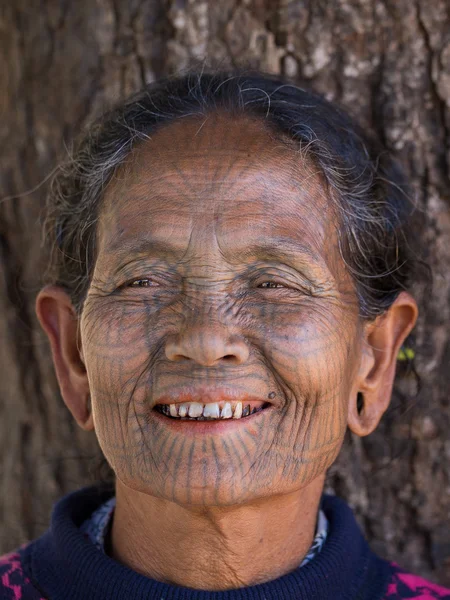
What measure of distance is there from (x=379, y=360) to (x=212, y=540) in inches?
31.7

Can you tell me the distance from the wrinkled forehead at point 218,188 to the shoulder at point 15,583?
110 centimetres

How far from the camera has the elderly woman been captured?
2301 millimetres

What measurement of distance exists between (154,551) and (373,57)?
6.42 feet

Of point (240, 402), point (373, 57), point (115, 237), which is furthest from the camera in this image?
point (373, 57)

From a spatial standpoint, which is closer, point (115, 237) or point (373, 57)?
point (115, 237)

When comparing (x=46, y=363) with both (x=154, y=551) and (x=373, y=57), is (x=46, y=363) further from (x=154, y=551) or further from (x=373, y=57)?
(x=373, y=57)

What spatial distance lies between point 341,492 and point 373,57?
172cm

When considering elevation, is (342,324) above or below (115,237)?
below

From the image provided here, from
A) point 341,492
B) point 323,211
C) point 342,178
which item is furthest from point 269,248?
point 341,492

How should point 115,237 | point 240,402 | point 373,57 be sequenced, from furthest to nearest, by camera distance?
point 373,57, point 115,237, point 240,402

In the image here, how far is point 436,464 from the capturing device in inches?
129

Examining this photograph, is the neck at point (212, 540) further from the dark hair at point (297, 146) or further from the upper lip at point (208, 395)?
the dark hair at point (297, 146)

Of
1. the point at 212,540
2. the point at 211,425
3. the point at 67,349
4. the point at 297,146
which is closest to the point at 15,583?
the point at 212,540

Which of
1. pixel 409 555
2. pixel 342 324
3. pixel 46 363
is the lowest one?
pixel 409 555
